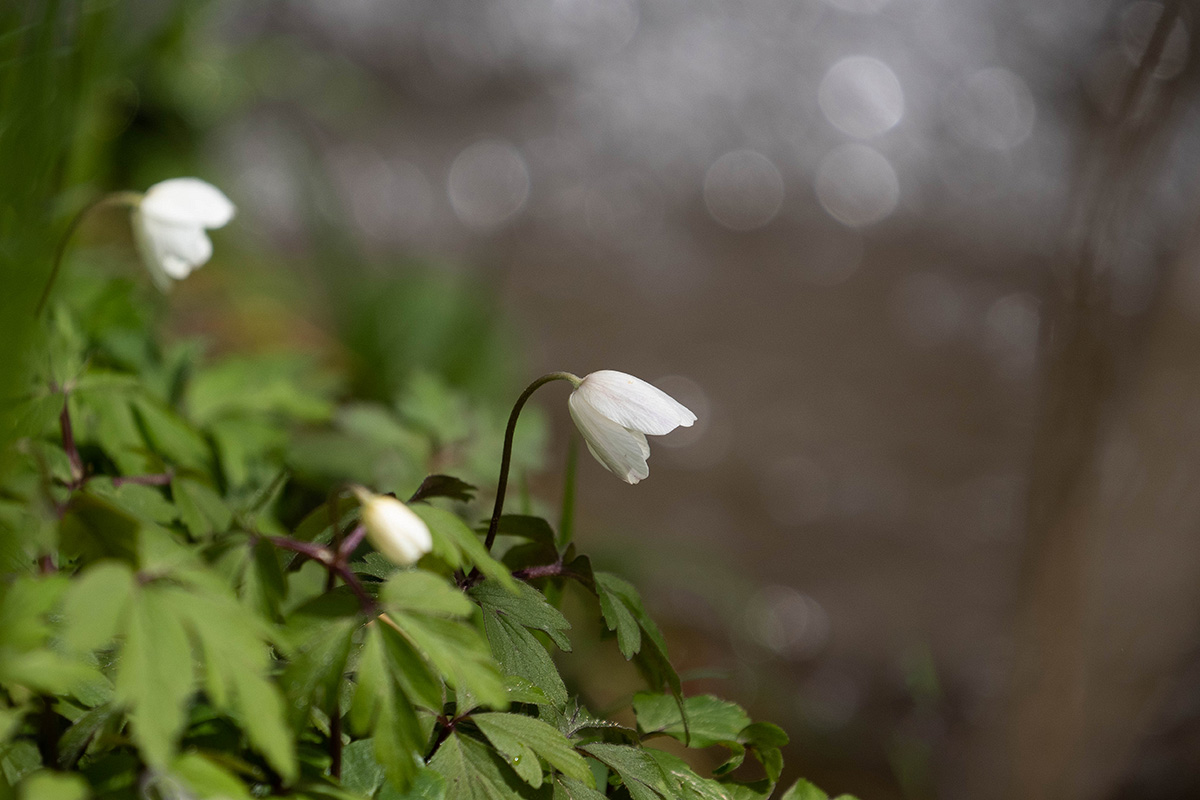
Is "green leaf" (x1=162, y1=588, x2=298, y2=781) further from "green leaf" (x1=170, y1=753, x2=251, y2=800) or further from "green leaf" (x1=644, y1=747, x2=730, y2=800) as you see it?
"green leaf" (x1=644, y1=747, x2=730, y2=800)

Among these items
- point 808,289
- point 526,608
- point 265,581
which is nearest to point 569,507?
point 526,608

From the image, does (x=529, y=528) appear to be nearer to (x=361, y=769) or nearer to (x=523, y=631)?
(x=523, y=631)

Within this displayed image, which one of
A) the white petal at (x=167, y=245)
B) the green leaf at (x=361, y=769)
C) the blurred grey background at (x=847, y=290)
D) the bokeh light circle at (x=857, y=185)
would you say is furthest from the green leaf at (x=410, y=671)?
the bokeh light circle at (x=857, y=185)

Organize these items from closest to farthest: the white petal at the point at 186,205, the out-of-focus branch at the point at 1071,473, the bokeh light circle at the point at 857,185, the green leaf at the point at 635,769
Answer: the green leaf at the point at 635,769 → the white petal at the point at 186,205 → the out-of-focus branch at the point at 1071,473 → the bokeh light circle at the point at 857,185

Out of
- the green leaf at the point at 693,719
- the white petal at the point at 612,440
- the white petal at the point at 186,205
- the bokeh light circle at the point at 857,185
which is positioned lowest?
the green leaf at the point at 693,719

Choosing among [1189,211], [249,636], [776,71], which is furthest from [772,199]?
[249,636]

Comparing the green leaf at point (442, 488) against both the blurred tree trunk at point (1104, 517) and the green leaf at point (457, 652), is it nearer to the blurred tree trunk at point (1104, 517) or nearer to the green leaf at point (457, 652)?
the green leaf at point (457, 652)

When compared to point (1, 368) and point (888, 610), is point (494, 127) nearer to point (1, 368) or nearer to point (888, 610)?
point (888, 610)
